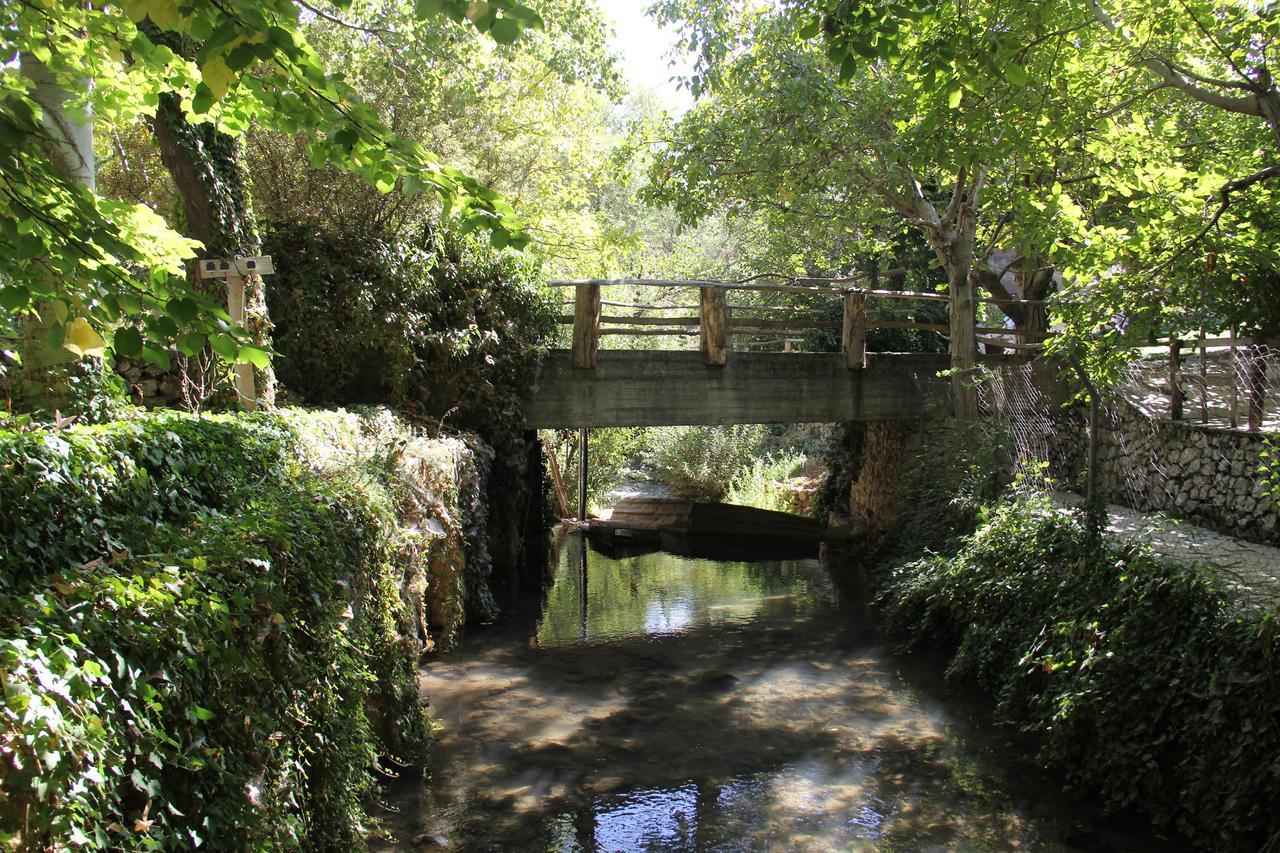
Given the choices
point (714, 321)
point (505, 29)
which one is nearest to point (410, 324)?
point (714, 321)

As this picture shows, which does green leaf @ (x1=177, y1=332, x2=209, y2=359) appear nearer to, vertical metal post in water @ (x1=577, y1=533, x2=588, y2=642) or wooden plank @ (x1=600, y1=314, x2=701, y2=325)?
vertical metal post in water @ (x1=577, y1=533, x2=588, y2=642)

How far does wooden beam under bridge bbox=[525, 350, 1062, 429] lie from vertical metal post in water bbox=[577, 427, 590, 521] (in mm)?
4201

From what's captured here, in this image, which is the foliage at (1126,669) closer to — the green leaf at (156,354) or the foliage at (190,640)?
the foliage at (190,640)

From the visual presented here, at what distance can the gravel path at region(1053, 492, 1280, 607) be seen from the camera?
21.4ft

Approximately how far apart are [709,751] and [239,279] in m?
5.58

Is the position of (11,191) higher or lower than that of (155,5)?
lower

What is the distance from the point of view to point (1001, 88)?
798cm

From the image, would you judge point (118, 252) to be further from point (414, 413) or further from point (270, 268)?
point (414, 413)

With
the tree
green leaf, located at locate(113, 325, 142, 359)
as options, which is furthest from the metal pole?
green leaf, located at locate(113, 325, 142, 359)

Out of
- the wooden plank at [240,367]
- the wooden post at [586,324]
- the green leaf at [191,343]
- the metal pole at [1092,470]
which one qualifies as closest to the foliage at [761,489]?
the wooden post at [586,324]

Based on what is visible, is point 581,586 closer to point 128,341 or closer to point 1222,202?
point 1222,202

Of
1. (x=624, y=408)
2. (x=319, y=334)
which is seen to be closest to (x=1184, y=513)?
(x=624, y=408)

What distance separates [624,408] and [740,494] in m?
7.31

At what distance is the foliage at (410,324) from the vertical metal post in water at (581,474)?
5221 millimetres
